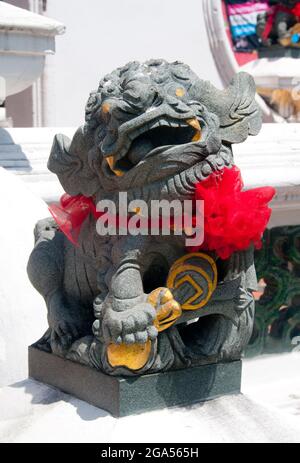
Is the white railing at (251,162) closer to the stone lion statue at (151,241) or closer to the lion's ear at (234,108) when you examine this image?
the stone lion statue at (151,241)

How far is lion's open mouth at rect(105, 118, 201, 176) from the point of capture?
6.89ft

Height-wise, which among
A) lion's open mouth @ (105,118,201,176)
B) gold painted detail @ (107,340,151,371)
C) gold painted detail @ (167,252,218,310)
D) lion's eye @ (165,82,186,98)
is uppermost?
lion's eye @ (165,82,186,98)

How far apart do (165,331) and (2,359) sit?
0.81 meters

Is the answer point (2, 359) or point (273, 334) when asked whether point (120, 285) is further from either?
point (273, 334)

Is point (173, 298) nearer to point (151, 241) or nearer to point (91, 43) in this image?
point (151, 241)

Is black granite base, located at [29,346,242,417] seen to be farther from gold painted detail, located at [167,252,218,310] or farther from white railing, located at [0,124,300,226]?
white railing, located at [0,124,300,226]

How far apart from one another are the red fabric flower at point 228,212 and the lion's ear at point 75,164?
0.31 m

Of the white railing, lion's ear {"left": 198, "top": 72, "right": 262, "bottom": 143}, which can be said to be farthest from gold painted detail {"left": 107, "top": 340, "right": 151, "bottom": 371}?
the white railing

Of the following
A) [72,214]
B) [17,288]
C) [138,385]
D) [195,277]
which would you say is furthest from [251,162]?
[138,385]

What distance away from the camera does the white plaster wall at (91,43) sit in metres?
6.66

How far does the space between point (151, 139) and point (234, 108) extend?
0.78 feet

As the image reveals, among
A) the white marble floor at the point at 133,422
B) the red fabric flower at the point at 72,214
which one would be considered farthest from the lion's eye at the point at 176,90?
the white marble floor at the point at 133,422

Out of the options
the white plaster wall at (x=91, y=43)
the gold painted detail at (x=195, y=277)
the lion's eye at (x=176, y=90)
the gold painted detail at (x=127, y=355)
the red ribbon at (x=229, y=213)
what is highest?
the lion's eye at (x=176, y=90)

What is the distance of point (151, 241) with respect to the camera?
85.9 inches
